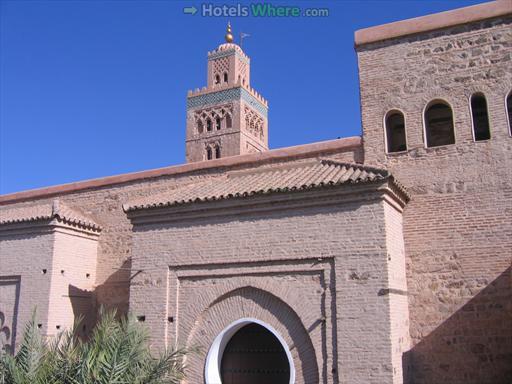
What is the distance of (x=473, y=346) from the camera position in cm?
809

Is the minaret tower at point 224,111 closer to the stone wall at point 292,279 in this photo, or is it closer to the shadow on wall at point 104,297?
the shadow on wall at point 104,297

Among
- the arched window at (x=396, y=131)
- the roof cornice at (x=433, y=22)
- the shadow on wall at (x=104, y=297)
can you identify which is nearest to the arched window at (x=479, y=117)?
the arched window at (x=396, y=131)

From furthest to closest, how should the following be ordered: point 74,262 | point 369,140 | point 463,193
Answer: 1. point 74,262
2. point 369,140
3. point 463,193

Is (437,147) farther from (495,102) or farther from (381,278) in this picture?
(381,278)

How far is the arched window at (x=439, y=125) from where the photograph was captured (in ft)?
30.6

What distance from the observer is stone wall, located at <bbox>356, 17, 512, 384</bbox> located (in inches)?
320

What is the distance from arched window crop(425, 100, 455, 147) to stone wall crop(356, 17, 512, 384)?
292mm

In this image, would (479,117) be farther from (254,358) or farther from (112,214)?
(112,214)

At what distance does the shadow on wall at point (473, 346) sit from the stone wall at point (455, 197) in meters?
0.01

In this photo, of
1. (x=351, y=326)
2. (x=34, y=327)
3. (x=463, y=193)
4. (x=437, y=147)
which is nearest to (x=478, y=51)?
(x=437, y=147)

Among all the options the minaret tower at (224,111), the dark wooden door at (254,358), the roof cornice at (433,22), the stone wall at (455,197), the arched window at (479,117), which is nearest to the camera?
the stone wall at (455,197)

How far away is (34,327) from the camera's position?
821 centimetres

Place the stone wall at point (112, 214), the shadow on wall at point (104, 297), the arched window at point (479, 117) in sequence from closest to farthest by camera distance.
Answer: the arched window at point (479, 117) < the stone wall at point (112, 214) < the shadow on wall at point (104, 297)

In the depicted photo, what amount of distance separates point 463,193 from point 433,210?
0.53m
